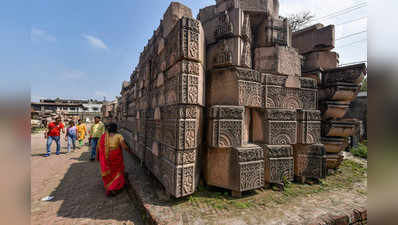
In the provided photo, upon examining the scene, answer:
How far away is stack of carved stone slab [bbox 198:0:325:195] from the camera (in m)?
2.75

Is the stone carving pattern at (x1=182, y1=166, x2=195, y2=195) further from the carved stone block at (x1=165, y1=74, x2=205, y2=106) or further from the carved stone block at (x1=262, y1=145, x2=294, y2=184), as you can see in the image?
the carved stone block at (x1=262, y1=145, x2=294, y2=184)

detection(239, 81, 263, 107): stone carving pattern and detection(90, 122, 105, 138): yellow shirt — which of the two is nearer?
detection(239, 81, 263, 107): stone carving pattern

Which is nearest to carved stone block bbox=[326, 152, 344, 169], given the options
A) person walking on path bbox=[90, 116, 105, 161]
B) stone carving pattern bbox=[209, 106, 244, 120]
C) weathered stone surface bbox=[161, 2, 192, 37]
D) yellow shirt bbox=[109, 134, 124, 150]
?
stone carving pattern bbox=[209, 106, 244, 120]

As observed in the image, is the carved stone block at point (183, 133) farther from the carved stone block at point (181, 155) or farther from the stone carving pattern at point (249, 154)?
the stone carving pattern at point (249, 154)

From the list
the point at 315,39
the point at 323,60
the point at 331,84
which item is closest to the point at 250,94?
the point at 331,84

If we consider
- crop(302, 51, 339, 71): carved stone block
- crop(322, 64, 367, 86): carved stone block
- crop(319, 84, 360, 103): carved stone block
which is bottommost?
crop(319, 84, 360, 103): carved stone block

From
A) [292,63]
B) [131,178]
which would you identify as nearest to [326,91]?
[292,63]

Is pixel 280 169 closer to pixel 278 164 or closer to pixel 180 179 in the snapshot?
pixel 278 164

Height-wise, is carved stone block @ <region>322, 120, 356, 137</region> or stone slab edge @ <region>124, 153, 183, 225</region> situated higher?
carved stone block @ <region>322, 120, 356, 137</region>

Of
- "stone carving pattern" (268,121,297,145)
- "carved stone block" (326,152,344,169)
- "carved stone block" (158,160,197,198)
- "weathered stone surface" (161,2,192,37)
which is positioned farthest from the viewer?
"carved stone block" (326,152,344,169)

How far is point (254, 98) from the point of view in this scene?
3043mm

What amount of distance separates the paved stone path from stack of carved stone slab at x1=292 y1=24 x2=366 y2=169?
4.90 m

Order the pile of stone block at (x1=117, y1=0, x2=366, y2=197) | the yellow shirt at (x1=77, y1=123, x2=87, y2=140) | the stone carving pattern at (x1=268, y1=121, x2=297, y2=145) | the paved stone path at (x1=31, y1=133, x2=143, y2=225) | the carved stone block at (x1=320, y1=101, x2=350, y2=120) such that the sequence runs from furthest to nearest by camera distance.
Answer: the yellow shirt at (x1=77, y1=123, x2=87, y2=140) → the carved stone block at (x1=320, y1=101, x2=350, y2=120) → the stone carving pattern at (x1=268, y1=121, x2=297, y2=145) → the pile of stone block at (x1=117, y1=0, x2=366, y2=197) → the paved stone path at (x1=31, y1=133, x2=143, y2=225)

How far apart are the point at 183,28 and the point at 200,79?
88 cm
